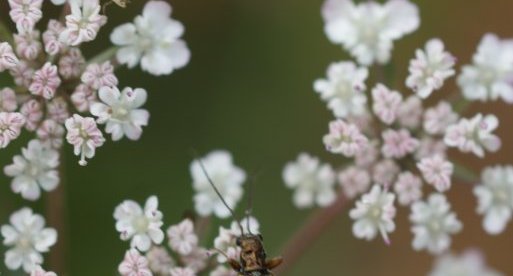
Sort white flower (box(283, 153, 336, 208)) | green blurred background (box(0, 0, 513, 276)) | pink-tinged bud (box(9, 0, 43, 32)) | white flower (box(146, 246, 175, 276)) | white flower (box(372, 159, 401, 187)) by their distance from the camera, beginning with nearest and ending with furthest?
pink-tinged bud (box(9, 0, 43, 32)) < white flower (box(146, 246, 175, 276)) < white flower (box(372, 159, 401, 187)) < white flower (box(283, 153, 336, 208)) < green blurred background (box(0, 0, 513, 276))

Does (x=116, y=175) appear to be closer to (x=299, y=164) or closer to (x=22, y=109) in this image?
(x=299, y=164)

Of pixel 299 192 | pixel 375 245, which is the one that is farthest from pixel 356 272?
pixel 299 192

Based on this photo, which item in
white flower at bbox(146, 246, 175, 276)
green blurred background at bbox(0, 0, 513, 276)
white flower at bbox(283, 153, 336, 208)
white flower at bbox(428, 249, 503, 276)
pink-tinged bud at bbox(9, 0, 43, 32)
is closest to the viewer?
pink-tinged bud at bbox(9, 0, 43, 32)

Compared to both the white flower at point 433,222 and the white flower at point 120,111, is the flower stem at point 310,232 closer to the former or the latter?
the white flower at point 433,222

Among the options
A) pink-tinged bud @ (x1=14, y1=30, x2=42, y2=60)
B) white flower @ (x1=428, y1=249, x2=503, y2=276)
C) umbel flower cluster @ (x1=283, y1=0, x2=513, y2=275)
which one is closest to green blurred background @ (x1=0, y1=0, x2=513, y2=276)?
white flower @ (x1=428, y1=249, x2=503, y2=276)

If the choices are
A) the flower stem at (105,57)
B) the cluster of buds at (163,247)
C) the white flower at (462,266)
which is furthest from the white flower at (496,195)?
the flower stem at (105,57)

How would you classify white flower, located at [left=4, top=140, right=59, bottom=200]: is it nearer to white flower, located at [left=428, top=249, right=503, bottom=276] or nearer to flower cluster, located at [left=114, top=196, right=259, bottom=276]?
flower cluster, located at [left=114, top=196, right=259, bottom=276]

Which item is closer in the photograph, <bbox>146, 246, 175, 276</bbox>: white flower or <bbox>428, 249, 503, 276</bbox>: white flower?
<bbox>146, 246, 175, 276</bbox>: white flower
